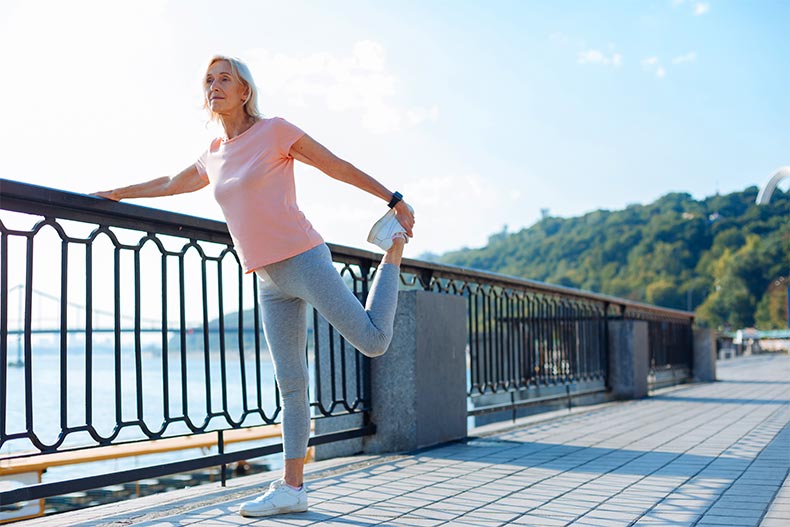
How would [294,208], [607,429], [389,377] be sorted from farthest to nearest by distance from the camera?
[607,429] < [389,377] < [294,208]

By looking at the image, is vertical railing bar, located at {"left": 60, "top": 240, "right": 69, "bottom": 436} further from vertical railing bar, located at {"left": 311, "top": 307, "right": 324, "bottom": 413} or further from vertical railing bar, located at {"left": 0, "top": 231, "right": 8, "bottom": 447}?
vertical railing bar, located at {"left": 311, "top": 307, "right": 324, "bottom": 413}

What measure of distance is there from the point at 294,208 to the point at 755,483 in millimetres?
2559

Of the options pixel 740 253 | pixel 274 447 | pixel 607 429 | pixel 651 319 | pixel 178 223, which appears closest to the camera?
pixel 178 223

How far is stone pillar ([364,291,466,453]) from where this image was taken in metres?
5.30

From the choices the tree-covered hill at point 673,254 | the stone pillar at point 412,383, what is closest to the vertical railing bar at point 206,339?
the stone pillar at point 412,383

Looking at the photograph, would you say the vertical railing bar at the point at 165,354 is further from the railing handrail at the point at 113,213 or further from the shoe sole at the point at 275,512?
the shoe sole at the point at 275,512

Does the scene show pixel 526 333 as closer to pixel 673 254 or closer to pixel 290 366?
pixel 290 366

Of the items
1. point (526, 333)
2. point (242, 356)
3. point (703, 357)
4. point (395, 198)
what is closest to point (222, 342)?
point (242, 356)

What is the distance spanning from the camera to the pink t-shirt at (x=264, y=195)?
304cm

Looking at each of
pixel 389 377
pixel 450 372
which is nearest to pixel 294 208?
pixel 389 377

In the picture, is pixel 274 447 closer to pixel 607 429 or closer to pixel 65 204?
pixel 65 204

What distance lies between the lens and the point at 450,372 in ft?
19.0

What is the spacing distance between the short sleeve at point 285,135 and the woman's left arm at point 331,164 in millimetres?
23

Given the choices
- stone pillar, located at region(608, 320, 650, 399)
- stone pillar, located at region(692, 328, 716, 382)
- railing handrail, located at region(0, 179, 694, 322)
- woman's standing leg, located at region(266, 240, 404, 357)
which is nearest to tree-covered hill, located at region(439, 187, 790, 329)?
stone pillar, located at region(692, 328, 716, 382)
